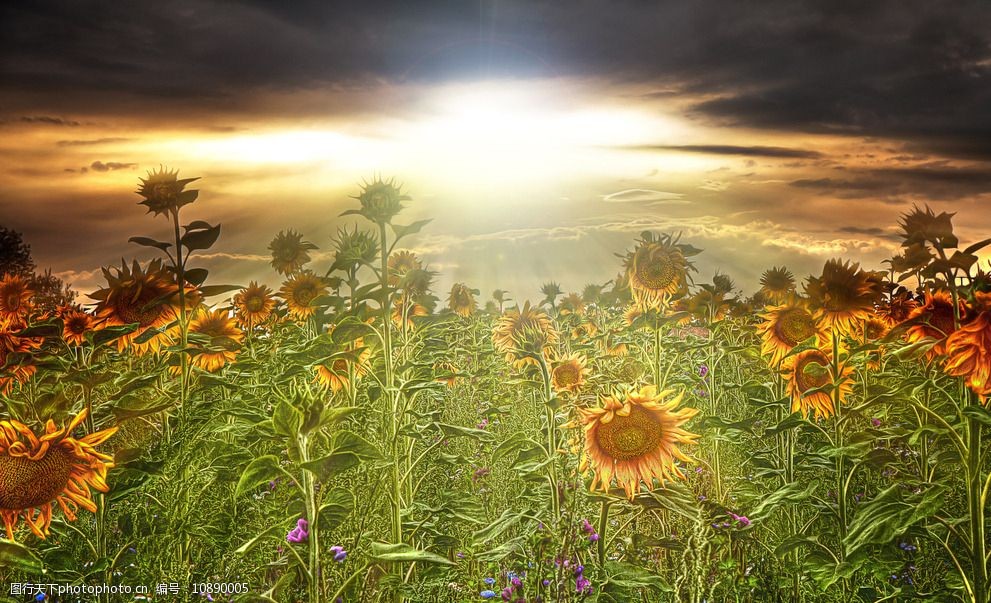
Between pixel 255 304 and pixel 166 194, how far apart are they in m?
2.29

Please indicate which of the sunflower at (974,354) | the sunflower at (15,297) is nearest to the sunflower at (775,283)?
the sunflower at (974,354)

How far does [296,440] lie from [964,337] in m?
1.95

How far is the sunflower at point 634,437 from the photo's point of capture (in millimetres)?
2426

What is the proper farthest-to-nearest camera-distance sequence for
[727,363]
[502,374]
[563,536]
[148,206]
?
[727,363] < [502,374] < [148,206] < [563,536]

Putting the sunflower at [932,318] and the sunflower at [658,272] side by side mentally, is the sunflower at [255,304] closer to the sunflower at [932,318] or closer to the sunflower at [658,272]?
the sunflower at [658,272]

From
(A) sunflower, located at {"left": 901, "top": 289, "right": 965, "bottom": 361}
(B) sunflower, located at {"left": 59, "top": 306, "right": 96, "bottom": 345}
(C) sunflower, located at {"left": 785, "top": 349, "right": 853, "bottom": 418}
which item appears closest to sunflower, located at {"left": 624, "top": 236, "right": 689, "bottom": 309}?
(C) sunflower, located at {"left": 785, "top": 349, "right": 853, "bottom": 418}

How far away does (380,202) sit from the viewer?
8.86 ft

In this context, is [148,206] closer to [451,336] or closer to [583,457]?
[583,457]

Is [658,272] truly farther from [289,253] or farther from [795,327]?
[289,253]

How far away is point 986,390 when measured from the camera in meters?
2.09

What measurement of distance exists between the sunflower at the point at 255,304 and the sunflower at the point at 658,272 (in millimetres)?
2514

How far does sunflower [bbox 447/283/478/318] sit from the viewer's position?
735cm

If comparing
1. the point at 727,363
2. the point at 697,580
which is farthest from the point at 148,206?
the point at 727,363

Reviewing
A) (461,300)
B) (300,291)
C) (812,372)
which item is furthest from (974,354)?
(461,300)
